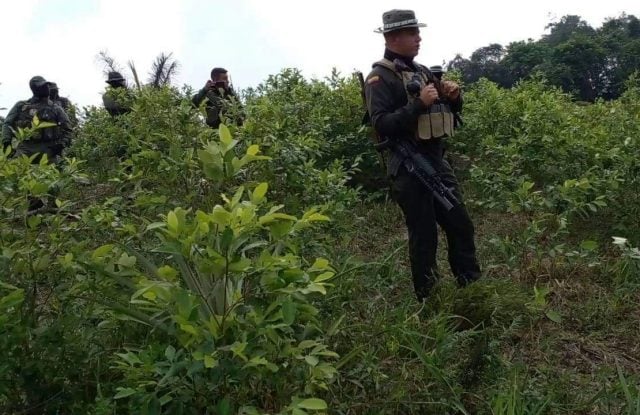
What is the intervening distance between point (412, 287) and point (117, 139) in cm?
365

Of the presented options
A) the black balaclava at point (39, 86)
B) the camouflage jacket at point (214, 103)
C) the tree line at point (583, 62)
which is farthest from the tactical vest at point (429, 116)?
the tree line at point (583, 62)

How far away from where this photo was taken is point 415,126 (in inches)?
127

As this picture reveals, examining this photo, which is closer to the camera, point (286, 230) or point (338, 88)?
point (286, 230)

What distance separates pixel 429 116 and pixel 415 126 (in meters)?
0.09

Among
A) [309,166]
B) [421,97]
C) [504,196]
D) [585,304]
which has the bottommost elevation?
[585,304]

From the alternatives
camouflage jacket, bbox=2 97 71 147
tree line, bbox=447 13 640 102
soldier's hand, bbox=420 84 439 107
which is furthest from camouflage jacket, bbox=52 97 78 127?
tree line, bbox=447 13 640 102

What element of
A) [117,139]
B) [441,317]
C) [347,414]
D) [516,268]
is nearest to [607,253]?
[516,268]

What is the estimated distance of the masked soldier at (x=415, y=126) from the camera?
10.4 feet

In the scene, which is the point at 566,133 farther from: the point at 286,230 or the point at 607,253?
the point at 286,230

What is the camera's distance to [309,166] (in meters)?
3.46

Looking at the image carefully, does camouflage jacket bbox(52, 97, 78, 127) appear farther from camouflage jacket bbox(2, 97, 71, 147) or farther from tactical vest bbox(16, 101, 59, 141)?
tactical vest bbox(16, 101, 59, 141)

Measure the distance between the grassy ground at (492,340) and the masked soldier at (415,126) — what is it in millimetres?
247

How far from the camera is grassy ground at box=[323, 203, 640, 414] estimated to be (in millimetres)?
2309

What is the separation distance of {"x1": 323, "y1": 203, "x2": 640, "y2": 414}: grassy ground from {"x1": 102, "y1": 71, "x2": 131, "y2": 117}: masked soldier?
134 inches
